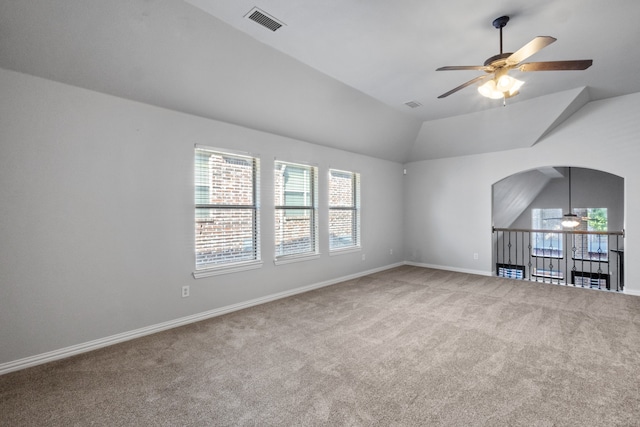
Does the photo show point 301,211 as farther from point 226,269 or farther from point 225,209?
point 226,269

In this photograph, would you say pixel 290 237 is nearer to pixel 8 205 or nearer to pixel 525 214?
pixel 8 205

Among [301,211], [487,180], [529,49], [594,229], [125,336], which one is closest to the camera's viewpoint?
[529,49]

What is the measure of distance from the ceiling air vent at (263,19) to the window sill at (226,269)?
9.22 feet

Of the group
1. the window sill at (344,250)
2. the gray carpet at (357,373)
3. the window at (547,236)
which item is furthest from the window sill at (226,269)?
the window at (547,236)

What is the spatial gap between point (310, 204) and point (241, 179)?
4.56ft

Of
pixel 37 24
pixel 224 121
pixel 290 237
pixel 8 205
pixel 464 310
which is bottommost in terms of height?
pixel 464 310

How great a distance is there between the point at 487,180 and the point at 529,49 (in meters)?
4.34

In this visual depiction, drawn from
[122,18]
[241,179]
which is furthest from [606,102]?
[122,18]

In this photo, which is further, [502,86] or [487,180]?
[487,180]

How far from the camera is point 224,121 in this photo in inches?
151

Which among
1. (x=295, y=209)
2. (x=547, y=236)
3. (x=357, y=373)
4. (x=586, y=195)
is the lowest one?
(x=357, y=373)

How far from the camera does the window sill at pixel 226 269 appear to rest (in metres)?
3.60

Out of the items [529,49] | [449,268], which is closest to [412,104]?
[529,49]

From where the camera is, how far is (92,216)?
113 inches
